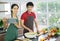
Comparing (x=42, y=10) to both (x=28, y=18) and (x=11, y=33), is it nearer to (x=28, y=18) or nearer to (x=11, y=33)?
(x=28, y=18)

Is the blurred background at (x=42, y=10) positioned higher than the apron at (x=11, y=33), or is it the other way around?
the blurred background at (x=42, y=10)

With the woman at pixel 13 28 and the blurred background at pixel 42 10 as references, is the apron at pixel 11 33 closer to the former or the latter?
the woman at pixel 13 28

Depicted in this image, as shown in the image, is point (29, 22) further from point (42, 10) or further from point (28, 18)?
point (42, 10)

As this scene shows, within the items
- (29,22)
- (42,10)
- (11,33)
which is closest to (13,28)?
(11,33)

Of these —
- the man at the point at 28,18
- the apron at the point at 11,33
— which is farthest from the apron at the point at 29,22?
the apron at the point at 11,33

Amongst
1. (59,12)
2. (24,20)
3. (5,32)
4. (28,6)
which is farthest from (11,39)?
(59,12)

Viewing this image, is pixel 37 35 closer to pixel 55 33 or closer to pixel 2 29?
pixel 55 33

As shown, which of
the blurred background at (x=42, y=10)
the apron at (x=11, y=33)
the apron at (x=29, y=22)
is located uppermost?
the blurred background at (x=42, y=10)

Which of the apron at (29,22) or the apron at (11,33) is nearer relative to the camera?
the apron at (11,33)

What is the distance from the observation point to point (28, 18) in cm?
180

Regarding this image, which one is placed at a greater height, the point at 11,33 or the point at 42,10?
the point at 42,10

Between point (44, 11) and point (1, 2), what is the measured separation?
17.3 inches

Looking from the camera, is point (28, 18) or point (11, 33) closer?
point (11, 33)

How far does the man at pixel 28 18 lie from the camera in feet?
5.89
